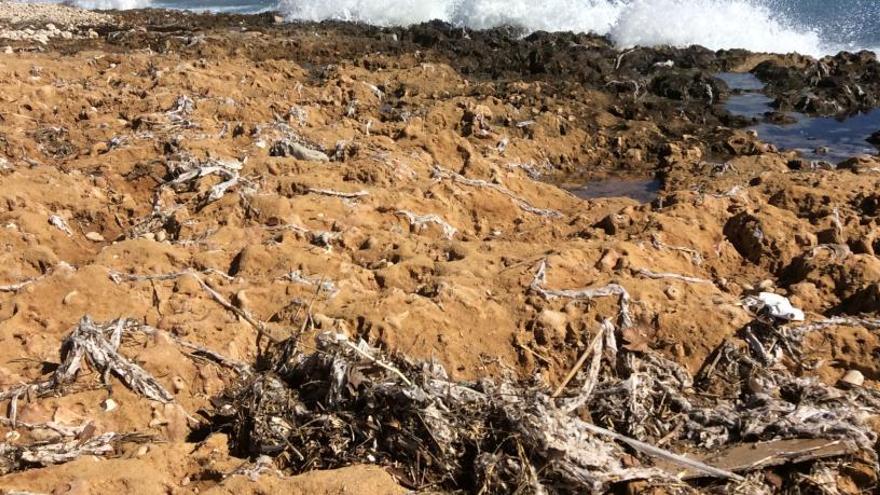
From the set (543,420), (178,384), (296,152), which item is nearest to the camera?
(543,420)

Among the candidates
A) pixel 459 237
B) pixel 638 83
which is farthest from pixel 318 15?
pixel 459 237

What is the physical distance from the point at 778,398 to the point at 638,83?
7791mm

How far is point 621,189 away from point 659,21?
8427 millimetres

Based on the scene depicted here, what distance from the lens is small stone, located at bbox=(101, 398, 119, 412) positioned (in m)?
3.09

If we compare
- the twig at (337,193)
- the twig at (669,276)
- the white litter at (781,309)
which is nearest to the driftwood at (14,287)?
the twig at (337,193)

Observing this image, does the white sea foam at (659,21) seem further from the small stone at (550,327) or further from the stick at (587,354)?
the stick at (587,354)

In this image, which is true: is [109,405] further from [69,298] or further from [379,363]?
[379,363]

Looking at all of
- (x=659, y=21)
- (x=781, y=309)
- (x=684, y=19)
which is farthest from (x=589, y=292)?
(x=684, y=19)

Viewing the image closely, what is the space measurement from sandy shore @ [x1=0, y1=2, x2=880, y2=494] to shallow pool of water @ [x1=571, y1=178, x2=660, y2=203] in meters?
0.17

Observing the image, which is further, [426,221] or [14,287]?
[426,221]

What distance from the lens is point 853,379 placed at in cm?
346

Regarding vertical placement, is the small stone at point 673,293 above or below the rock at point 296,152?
below

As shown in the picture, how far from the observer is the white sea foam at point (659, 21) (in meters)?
13.9

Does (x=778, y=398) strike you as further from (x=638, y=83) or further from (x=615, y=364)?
(x=638, y=83)
